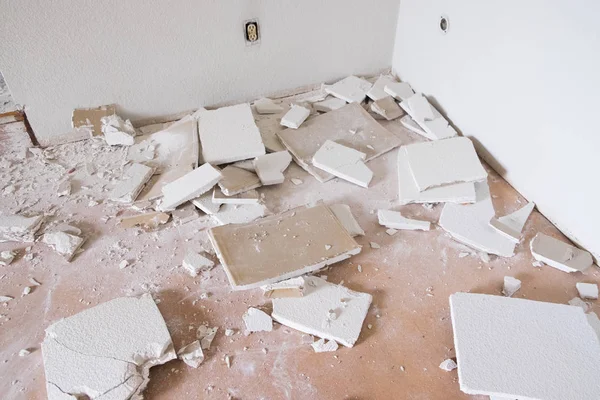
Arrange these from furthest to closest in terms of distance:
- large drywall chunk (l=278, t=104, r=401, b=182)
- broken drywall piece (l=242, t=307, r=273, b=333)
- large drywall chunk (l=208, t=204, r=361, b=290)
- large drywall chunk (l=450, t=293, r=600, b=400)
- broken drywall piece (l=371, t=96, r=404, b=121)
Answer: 1. broken drywall piece (l=371, t=96, r=404, b=121)
2. large drywall chunk (l=278, t=104, r=401, b=182)
3. large drywall chunk (l=208, t=204, r=361, b=290)
4. broken drywall piece (l=242, t=307, r=273, b=333)
5. large drywall chunk (l=450, t=293, r=600, b=400)

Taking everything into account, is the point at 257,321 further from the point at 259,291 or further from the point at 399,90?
the point at 399,90

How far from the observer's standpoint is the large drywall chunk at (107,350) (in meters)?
1.81

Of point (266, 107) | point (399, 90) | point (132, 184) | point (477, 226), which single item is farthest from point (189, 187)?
point (399, 90)

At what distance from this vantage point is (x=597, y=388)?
1.80m

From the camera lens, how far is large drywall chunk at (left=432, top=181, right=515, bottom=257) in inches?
93.8

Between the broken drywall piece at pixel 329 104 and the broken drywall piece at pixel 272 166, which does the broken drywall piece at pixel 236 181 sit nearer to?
the broken drywall piece at pixel 272 166

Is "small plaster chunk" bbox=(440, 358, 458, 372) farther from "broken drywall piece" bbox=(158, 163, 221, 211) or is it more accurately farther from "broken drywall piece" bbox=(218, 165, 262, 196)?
"broken drywall piece" bbox=(158, 163, 221, 211)

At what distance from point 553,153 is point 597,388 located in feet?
3.73

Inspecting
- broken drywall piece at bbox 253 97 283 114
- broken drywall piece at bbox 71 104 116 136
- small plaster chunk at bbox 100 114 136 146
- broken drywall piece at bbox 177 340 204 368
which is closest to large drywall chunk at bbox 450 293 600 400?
broken drywall piece at bbox 177 340 204 368

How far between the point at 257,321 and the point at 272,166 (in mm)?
1003

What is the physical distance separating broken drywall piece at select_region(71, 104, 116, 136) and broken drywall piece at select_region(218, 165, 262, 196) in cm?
92

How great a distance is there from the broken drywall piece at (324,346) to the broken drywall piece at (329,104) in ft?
5.90

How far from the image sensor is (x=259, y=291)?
220cm

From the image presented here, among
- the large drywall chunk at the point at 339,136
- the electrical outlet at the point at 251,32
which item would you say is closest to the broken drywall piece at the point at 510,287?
the large drywall chunk at the point at 339,136
